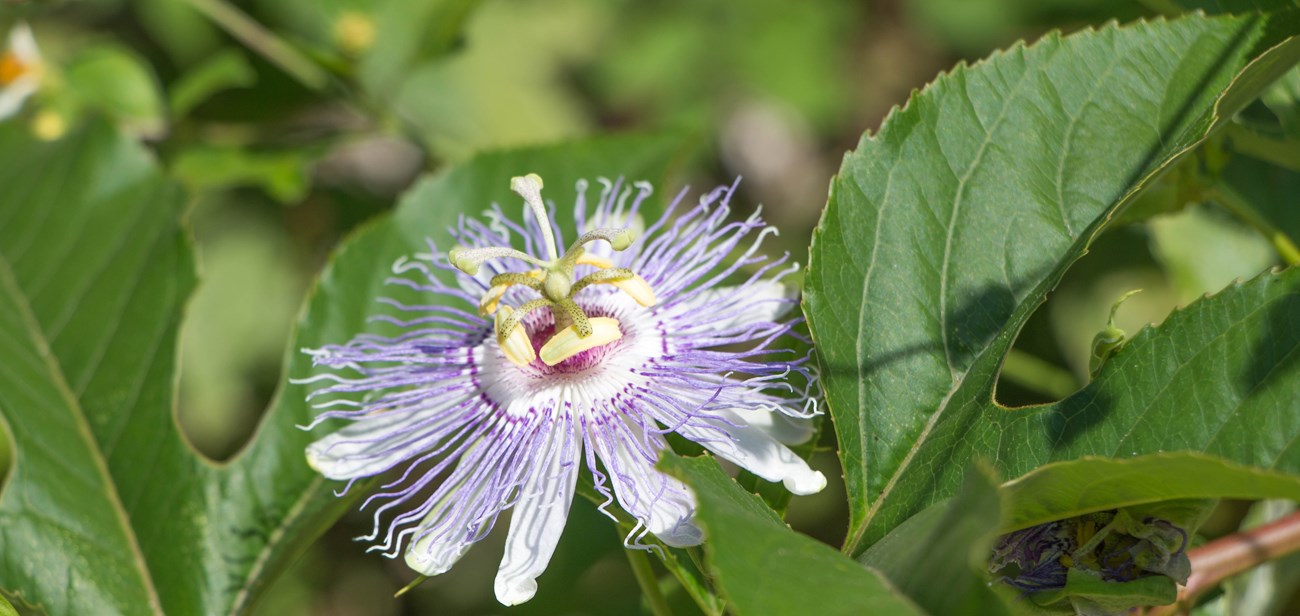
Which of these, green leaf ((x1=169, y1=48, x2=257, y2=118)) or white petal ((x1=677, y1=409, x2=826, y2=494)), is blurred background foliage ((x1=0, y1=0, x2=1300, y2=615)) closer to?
green leaf ((x1=169, y1=48, x2=257, y2=118))

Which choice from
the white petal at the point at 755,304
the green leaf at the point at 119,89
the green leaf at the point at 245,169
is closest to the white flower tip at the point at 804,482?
the white petal at the point at 755,304

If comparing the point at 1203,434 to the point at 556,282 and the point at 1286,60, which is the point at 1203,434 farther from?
the point at 556,282

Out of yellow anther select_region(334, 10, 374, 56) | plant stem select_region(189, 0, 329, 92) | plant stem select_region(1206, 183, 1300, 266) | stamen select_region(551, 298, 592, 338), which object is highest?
plant stem select_region(189, 0, 329, 92)

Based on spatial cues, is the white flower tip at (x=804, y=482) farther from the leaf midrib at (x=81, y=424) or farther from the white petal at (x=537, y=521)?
the leaf midrib at (x=81, y=424)

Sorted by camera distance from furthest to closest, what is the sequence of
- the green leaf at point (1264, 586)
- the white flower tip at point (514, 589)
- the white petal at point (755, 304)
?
the green leaf at point (1264, 586), the white petal at point (755, 304), the white flower tip at point (514, 589)

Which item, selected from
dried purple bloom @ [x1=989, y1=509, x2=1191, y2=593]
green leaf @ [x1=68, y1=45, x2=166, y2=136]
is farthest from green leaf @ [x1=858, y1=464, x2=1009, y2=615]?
green leaf @ [x1=68, y1=45, x2=166, y2=136]

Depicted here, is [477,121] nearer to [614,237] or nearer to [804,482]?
[614,237]
